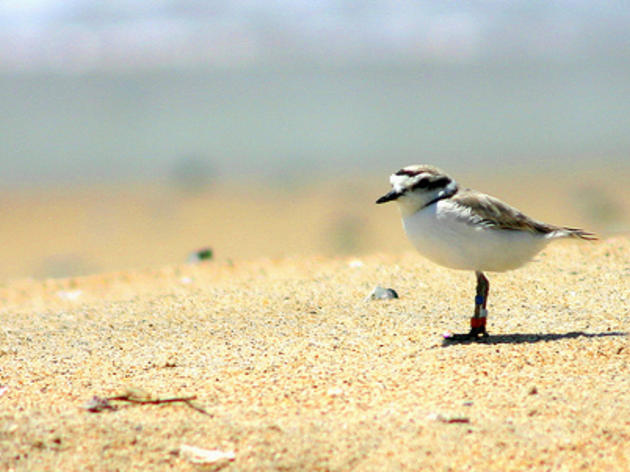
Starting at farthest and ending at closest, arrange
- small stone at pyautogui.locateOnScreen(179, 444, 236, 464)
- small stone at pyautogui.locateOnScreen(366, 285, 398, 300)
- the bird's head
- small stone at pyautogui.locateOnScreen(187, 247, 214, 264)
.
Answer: small stone at pyautogui.locateOnScreen(187, 247, 214, 264) < small stone at pyautogui.locateOnScreen(366, 285, 398, 300) < the bird's head < small stone at pyautogui.locateOnScreen(179, 444, 236, 464)

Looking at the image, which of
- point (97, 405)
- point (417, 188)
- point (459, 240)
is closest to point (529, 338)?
point (459, 240)

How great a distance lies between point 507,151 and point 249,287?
41.6 feet


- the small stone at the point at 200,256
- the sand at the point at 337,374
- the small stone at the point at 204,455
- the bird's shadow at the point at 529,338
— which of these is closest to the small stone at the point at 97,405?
the sand at the point at 337,374

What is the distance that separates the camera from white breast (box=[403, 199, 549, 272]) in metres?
4.59

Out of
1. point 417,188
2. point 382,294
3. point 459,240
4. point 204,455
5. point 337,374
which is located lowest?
point 382,294

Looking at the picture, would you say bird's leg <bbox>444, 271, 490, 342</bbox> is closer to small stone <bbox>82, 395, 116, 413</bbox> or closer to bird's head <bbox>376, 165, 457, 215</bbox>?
bird's head <bbox>376, 165, 457, 215</bbox>

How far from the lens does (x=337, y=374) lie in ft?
13.8

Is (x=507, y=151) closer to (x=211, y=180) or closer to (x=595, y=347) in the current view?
(x=211, y=180)

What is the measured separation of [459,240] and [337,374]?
97cm

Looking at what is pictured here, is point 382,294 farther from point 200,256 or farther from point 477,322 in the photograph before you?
point 200,256

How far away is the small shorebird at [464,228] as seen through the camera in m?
4.60

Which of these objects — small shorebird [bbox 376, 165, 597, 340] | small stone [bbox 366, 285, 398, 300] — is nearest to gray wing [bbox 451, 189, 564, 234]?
small shorebird [bbox 376, 165, 597, 340]

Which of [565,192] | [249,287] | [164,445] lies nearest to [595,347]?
[164,445]

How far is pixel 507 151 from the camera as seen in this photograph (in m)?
18.3
